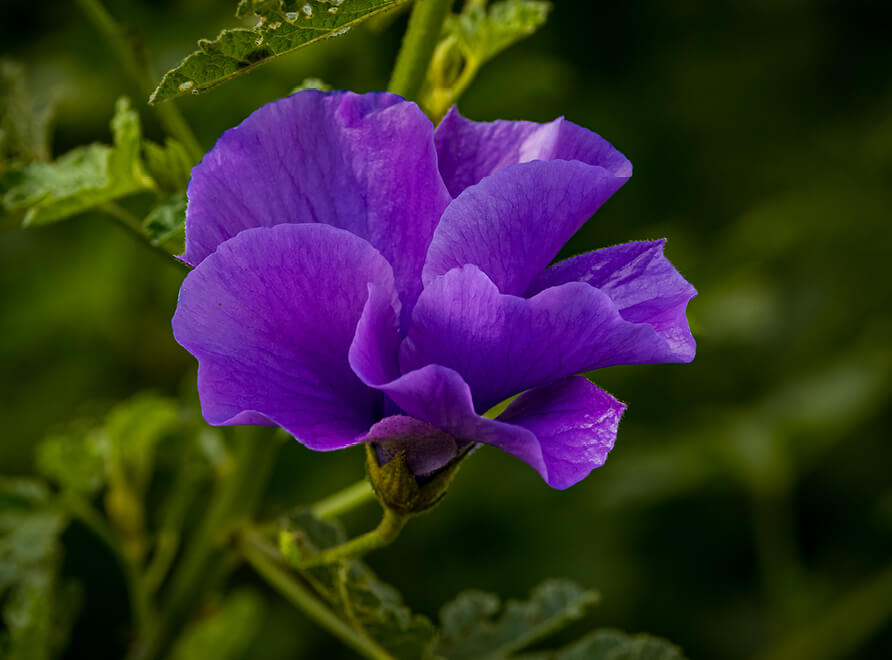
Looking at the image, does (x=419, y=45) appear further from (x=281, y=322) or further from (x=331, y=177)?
(x=281, y=322)

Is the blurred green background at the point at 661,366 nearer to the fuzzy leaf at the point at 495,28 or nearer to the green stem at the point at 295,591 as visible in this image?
the fuzzy leaf at the point at 495,28

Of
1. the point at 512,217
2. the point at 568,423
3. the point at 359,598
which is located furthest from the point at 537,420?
the point at 359,598

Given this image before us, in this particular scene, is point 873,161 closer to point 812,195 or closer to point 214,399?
point 812,195

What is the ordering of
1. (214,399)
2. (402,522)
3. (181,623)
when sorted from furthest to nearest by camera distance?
(181,623), (402,522), (214,399)

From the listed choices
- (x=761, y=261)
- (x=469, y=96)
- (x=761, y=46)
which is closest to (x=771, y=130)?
(x=761, y=46)

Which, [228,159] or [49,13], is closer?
[228,159]

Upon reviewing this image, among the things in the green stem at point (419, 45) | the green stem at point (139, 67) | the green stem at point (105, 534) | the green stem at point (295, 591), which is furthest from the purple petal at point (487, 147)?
the green stem at point (105, 534)

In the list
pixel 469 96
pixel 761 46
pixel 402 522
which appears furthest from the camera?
pixel 761 46

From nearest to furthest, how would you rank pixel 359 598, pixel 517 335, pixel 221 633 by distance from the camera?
1. pixel 517 335
2. pixel 359 598
3. pixel 221 633
